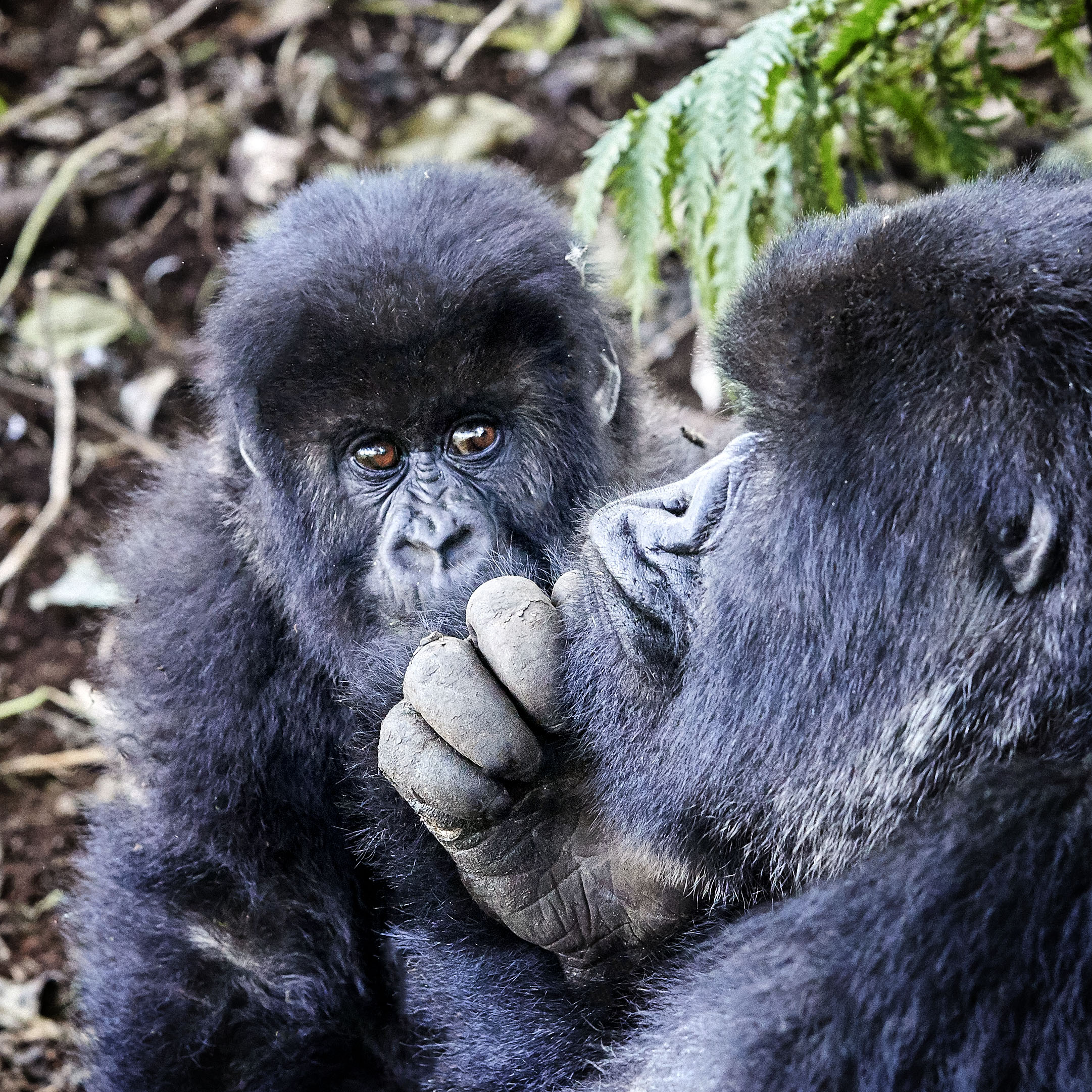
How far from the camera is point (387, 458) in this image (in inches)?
121

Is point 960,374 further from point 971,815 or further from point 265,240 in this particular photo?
point 265,240

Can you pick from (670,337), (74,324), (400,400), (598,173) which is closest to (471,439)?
(400,400)

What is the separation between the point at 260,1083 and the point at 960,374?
219 centimetres

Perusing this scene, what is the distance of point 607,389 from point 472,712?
53.3 inches

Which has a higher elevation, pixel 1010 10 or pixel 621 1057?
pixel 1010 10

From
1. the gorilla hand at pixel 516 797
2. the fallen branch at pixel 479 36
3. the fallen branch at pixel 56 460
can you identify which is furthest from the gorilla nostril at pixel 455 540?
the fallen branch at pixel 479 36

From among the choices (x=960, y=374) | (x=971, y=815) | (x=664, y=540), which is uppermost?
(x=960, y=374)

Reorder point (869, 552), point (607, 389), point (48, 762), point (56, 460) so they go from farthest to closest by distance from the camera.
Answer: point (56, 460) → point (48, 762) → point (607, 389) → point (869, 552)

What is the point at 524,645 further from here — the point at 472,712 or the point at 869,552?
the point at 869,552

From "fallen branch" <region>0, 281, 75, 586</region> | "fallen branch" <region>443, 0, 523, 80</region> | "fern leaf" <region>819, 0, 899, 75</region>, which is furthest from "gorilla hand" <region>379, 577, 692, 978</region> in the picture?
"fallen branch" <region>443, 0, 523, 80</region>

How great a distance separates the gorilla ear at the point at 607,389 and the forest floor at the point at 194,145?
1.39 m

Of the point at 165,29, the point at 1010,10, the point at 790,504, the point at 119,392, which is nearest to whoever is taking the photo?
the point at 790,504

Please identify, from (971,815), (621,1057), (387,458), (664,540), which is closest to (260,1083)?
(621,1057)

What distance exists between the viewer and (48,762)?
4.19 metres
